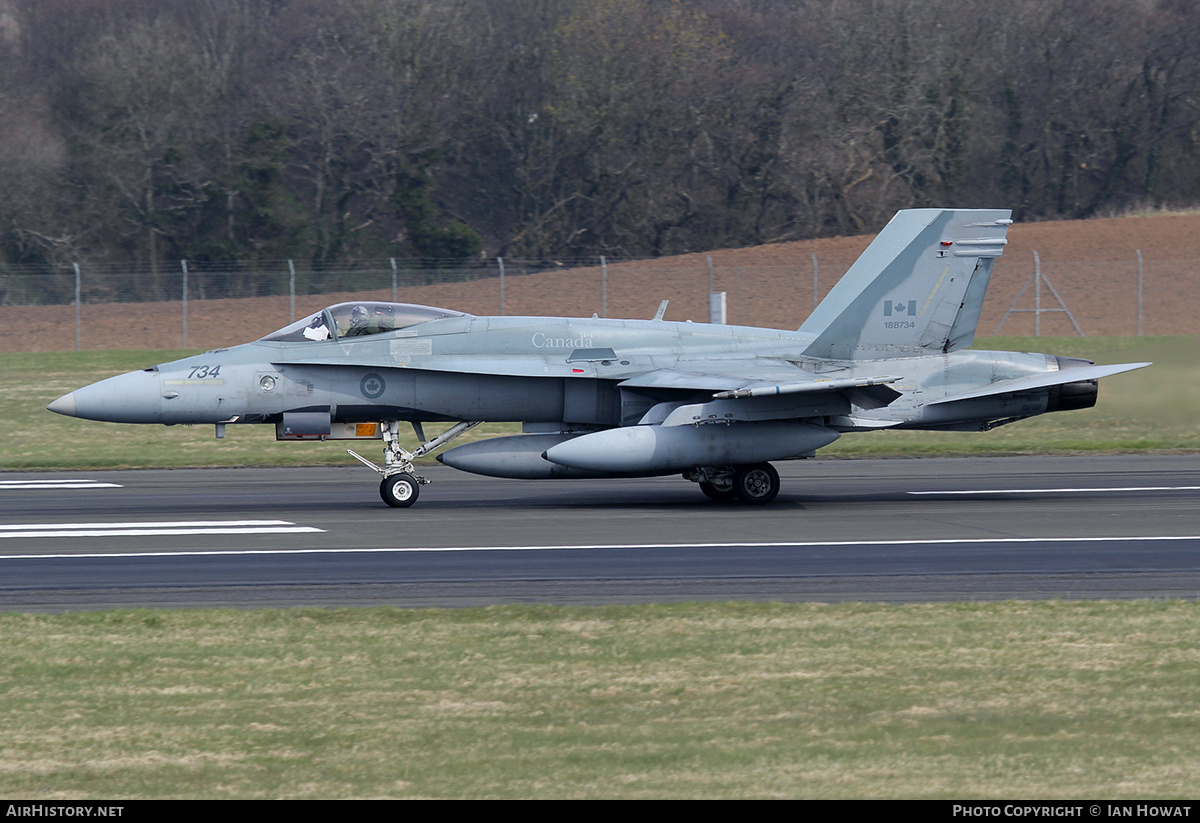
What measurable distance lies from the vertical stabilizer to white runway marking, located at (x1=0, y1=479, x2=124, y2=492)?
34.6ft

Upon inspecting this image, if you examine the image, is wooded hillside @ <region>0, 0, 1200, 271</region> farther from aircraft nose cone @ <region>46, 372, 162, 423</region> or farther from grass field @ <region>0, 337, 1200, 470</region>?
aircraft nose cone @ <region>46, 372, 162, 423</region>

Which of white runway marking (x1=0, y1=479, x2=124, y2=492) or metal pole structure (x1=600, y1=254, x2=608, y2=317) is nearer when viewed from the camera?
white runway marking (x1=0, y1=479, x2=124, y2=492)

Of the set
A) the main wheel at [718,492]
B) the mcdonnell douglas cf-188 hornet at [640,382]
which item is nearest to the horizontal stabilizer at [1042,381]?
the mcdonnell douglas cf-188 hornet at [640,382]

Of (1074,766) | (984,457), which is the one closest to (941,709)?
(1074,766)

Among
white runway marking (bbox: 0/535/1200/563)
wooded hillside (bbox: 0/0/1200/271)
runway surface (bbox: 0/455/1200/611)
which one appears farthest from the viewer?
wooded hillside (bbox: 0/0/1200/271)

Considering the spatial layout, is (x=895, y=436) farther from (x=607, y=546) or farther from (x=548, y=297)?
(x=548, y=297)

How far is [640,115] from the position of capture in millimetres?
59562

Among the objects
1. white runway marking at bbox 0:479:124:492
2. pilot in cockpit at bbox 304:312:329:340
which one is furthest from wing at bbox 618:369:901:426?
white runway marking at bbox 0:479:124:492

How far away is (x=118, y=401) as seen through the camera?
1559 centimetres

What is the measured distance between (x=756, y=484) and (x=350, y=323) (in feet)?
18.3

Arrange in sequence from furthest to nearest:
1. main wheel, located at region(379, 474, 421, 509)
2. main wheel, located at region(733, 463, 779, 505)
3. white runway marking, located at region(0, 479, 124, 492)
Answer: white runway marking, located at region(0, 479, 124, 492)
main wheel, located at region(733, 463, 779, 505)
main wheel, located at region(379, 474, 421, 509)

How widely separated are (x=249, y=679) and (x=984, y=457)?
55.1 ft

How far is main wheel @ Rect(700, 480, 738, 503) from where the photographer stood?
17222mm

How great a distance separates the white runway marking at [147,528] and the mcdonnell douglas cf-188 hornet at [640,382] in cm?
134
